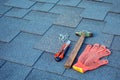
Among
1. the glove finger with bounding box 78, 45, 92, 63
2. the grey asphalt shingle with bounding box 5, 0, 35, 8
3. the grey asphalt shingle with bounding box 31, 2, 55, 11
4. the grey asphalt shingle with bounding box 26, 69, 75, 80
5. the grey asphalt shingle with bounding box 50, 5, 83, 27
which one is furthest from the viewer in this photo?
the grey asphalt shingle with bounding box 5, 0, 35, 8

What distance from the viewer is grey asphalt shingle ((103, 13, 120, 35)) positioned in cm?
329

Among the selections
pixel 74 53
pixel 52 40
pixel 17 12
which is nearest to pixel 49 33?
pixel 52 40

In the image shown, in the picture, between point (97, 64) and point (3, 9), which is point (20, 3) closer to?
point (3, 9)

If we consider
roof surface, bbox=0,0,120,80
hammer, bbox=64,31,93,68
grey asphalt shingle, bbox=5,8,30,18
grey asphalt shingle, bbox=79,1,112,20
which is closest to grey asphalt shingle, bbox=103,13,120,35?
roof surface, bbox=0,0,120,80

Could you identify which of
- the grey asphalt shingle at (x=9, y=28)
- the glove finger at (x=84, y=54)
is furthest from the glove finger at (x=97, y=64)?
the grey asphalt shingle at (x=9, y=28)

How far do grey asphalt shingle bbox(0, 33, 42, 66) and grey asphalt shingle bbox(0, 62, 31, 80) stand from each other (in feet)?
0.27

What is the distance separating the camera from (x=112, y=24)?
342cm

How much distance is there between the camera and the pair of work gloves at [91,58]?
107 inches

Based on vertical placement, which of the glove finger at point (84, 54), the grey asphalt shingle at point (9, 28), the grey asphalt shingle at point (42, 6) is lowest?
the glove finger at point (84, 54)

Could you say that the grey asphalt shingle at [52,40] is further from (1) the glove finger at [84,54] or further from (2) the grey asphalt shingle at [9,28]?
(2) the grey asphalt shingle at [9,28]

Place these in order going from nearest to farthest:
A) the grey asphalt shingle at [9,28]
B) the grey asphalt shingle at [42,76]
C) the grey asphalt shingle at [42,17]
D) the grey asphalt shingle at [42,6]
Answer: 1. the grey asphalt shingle at [42,76]
2. the grey asphalt shingle at [9,28]
3. the grey asphalt shingle at [42,17]
4. the grey asphalt shingle at [42,6]

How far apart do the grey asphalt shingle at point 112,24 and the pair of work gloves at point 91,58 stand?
1.26 ft

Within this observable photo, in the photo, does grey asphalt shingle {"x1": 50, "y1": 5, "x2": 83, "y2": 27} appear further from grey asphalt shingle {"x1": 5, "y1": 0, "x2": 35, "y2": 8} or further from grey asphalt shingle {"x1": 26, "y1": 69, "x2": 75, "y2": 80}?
grey asphalt shingle {"x1": 26, "y1": 69, "x2": 75, "y2": 80}

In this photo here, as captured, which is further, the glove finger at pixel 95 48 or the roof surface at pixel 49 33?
the glove finger at pixel 95 48
